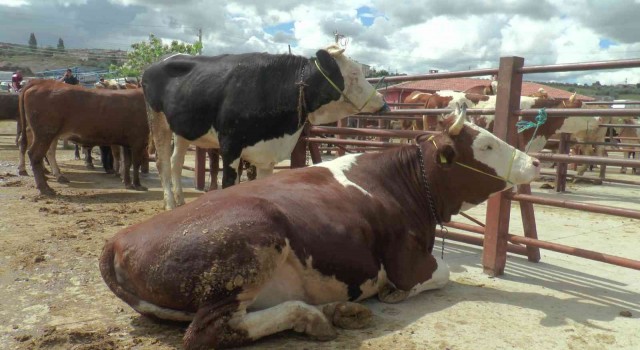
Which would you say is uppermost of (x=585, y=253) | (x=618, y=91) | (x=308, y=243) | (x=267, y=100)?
(x=618, y=91)

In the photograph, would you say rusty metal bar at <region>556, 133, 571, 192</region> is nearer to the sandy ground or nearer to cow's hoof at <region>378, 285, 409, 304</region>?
the sandy ground

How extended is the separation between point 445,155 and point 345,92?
1889 mm

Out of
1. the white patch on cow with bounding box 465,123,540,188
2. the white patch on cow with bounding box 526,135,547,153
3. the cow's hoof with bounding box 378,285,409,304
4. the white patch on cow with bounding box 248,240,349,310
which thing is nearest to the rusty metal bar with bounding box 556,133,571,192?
the white patch on cow with bounding box 526,135,547,153

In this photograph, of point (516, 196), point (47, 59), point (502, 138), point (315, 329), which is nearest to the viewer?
point (315, 329)

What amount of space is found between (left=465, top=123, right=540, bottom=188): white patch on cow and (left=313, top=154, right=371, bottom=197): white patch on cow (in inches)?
32.7

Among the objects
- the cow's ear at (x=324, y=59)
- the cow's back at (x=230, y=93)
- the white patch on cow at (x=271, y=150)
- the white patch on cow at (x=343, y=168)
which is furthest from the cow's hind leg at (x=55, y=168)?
the white patch on cow at (x=343, y=168)

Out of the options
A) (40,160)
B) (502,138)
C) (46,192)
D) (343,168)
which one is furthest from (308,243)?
(40,160)

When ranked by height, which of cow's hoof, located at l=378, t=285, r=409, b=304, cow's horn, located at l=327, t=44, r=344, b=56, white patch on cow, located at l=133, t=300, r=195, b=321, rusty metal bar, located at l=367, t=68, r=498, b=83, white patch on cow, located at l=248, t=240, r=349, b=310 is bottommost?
cow's hoof, located at l=378, t=285, r=409, b=304

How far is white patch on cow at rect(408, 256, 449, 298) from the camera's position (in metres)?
3.74

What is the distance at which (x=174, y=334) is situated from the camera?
306 cm

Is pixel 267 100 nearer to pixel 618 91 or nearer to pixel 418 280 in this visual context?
pixel 418 280

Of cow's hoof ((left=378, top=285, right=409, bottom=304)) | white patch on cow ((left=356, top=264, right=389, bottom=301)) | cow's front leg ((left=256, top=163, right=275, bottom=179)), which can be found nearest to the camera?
white patch on cow ((left=356, top=264, right=389, bottom=301))

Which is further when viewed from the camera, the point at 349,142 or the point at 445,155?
the point at 349,142

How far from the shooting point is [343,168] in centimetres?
395
